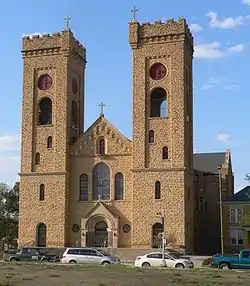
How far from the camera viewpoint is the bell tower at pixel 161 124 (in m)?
63.4

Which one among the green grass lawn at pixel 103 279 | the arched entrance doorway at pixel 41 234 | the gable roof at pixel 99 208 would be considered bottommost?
the green grass lawn at pixel 103 279

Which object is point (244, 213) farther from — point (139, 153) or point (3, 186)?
point (3, 186)

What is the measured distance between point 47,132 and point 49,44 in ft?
31.7

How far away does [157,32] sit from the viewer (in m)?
66.6

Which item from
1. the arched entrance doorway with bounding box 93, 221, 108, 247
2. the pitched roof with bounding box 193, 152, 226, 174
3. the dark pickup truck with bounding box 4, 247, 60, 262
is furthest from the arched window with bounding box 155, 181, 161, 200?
the pitched roof with bounding box 193, 152, 226, 174

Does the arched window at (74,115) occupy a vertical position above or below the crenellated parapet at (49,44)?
below

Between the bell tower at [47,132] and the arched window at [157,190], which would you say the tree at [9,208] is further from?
the arched window at [157,190]

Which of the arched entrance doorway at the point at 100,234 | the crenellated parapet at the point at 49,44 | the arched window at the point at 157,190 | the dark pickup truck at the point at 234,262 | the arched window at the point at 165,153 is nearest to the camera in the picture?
the dark pickup truck at the point at 234,262

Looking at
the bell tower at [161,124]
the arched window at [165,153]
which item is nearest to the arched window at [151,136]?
the bell tower at [161,124]

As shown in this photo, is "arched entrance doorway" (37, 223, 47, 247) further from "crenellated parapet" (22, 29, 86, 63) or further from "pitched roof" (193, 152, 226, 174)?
"pitched roof" (193, 152, 226, 174)

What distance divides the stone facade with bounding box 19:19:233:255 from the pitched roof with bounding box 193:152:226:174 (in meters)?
19.2

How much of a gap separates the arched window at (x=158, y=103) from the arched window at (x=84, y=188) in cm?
969

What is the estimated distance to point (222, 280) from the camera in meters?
28.3

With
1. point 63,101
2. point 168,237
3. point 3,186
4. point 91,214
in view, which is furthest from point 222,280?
point 3,186
